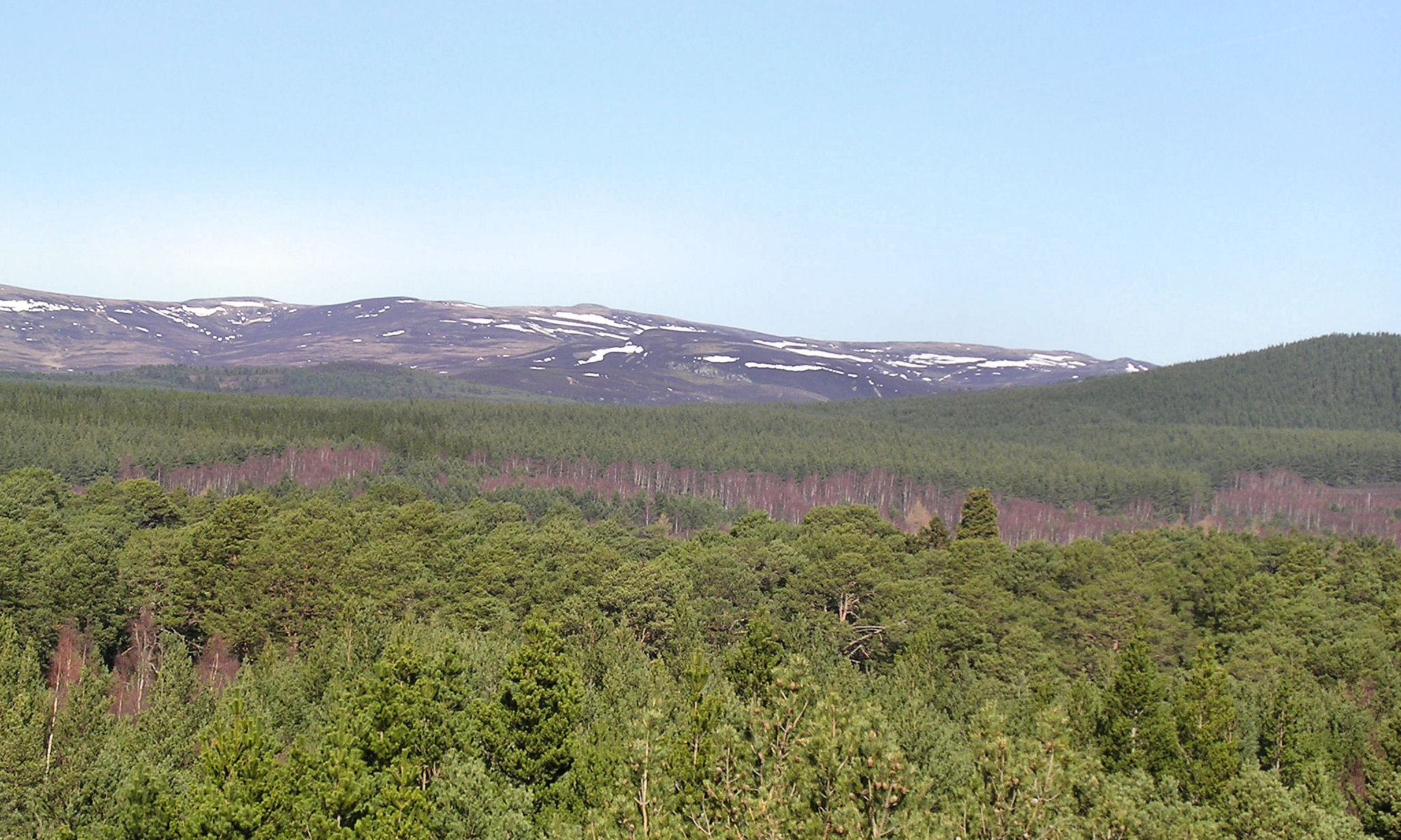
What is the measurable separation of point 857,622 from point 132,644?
48063mm

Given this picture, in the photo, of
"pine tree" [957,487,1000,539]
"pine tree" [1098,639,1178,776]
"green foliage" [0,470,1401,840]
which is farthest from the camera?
"pine tree" [957,487,1000,539]

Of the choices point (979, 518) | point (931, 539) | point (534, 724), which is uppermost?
point (534, 724)

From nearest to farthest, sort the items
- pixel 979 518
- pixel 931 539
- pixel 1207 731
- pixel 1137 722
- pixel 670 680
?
pixel 1207 731 < pixel 1137 722 < pixel 670 680 < pixel 931 539 < pixel 979 518

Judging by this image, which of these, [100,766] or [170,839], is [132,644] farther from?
[170,839]

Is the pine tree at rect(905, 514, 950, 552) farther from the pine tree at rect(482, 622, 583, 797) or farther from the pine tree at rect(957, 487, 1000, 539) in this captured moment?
the pine tree at rect(482, 622, 583, 797)

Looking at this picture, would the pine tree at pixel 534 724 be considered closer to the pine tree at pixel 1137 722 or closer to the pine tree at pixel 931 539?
the pine tree at pixel 1137 722

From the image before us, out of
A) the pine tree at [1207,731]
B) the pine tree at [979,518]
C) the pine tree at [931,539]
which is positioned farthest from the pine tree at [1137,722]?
the pine tree at [979,518]

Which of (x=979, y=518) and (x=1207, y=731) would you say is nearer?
(x=1207, y=731)

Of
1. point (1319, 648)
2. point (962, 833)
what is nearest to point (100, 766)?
point (962, 833)

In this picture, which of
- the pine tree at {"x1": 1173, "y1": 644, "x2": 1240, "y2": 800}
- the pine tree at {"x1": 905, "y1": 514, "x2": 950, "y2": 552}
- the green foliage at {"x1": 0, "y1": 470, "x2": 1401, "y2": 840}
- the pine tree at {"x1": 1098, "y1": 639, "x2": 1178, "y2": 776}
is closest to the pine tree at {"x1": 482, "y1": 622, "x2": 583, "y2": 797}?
the green foliage at {"x1": 0, "y1": 470, "x2": 1401, "y2": 840}

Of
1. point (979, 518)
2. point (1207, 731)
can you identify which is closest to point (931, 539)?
point (979, 518)

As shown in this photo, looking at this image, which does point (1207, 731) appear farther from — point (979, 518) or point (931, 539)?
point (979, 518)

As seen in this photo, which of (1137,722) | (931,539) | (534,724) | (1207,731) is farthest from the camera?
(931,539)

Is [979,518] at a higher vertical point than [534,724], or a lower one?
lower
